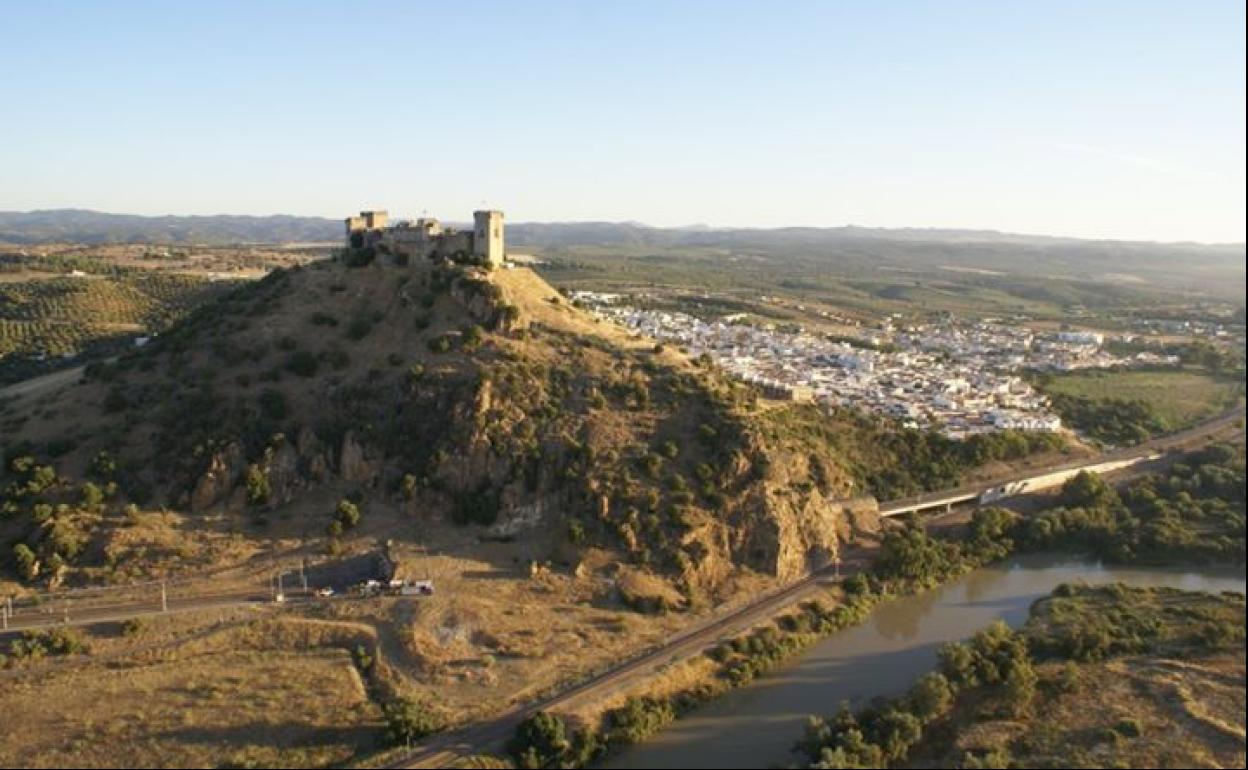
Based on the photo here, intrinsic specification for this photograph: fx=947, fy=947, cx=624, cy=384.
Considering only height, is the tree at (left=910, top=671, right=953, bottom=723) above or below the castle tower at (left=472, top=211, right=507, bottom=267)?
below

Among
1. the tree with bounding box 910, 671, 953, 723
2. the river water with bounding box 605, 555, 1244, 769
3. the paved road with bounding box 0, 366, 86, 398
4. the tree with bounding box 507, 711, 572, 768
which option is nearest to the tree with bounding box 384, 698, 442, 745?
the tree with bounding box 507, 711, 572, 768

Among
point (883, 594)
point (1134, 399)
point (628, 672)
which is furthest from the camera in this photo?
point (1134, 399)

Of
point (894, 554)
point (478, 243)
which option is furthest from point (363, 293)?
point (894, 554)

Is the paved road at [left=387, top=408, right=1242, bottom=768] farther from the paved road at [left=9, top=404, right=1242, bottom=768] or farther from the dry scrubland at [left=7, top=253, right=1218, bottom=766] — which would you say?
the dry scrubland at [left=7, top=253, right=1218, bottom=766]

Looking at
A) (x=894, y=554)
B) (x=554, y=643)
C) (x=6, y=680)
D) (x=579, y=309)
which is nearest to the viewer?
(x=6, y=680)

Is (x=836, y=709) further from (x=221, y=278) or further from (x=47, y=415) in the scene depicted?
(x=221, y=278)

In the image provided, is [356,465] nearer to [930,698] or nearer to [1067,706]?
[930,698]

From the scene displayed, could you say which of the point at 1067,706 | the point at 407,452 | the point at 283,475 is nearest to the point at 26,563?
the point at 283,475
